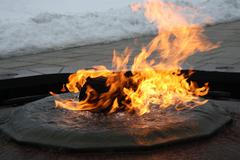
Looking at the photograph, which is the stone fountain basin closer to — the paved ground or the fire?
the fire

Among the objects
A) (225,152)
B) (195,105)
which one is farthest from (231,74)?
(225,152)

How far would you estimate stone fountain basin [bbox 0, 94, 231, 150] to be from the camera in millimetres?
2318

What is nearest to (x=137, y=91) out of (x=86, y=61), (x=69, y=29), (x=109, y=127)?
(x=109, y=127)

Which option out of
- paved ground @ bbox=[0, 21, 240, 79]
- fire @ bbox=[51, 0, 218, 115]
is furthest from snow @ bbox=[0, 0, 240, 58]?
fire @ bbox=[51, 0, 218, 115]

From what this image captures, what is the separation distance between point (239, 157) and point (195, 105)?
76 centimetres

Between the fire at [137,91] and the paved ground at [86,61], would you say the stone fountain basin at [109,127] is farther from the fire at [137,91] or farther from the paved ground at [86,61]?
the paved ground at [86,61]

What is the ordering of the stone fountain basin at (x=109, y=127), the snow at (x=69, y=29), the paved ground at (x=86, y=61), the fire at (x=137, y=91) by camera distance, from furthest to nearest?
the snow at (x=69, y=29)
the paved ground at (x=86, y=61)
the fire at (x=137, y=91)
the stone fountain basin at (x=109, y=127)

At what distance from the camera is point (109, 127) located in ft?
8.10

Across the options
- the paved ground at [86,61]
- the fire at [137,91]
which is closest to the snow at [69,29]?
the paved ground at [86,61]

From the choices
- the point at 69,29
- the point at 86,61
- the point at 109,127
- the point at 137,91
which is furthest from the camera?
the point at 69,29

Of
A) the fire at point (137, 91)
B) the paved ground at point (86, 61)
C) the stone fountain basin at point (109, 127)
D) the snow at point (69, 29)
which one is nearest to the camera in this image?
the stone fountain basin at point (109, 127)

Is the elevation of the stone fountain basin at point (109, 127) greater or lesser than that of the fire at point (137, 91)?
lesser

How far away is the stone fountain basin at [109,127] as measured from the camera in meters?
2.32

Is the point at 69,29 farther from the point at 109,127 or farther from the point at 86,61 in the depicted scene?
the point at 109,127
